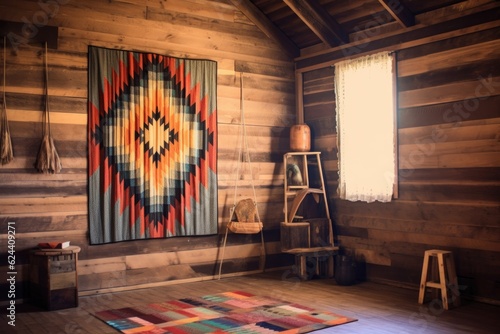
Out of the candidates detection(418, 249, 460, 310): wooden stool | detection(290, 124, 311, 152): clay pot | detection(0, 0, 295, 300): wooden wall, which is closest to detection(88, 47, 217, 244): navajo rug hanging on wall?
detection(0, 0, 295, 300): wooden wall

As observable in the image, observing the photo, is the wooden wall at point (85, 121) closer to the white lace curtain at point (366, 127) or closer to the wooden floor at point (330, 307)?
the wooden floor at point (330, 307)

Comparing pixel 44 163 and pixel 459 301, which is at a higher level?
pixel 44 163

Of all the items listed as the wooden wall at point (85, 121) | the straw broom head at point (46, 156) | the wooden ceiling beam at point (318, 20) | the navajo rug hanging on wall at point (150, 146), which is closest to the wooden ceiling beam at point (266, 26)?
the wooden wall at point (85, 121)

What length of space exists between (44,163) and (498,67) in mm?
4217

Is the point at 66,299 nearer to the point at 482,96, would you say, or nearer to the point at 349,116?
the point at 349,116

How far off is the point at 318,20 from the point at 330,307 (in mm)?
3192

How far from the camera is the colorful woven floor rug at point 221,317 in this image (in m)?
4.43

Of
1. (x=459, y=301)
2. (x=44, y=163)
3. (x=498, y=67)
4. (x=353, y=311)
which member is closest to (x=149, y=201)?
(x=44, y=163)

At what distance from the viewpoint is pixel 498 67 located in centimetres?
506

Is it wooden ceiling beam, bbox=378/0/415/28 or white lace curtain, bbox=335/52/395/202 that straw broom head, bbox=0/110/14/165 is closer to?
white lace curtain, bbox=335/52/395/202

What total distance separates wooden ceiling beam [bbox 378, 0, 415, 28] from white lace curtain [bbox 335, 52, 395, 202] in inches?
15.2

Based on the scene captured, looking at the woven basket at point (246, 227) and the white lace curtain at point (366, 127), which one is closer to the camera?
the white lace curtain at point (366, 127)

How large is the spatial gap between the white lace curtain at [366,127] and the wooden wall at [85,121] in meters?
0.93

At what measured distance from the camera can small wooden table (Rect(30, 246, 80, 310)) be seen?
498 cm
